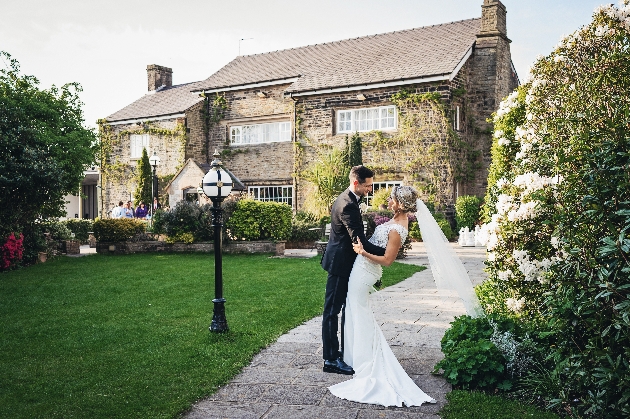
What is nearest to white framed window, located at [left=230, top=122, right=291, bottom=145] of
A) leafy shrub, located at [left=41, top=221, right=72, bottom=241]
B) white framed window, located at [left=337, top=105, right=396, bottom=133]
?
white framed window, located at [left=337, top=105, right=396, bottom=133]

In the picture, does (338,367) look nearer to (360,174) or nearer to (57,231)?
(360,174)

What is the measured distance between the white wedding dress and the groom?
91mm

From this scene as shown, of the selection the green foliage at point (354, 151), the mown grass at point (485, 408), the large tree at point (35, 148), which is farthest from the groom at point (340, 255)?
the green foliage at point (354, 151)

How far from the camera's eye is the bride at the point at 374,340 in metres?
4.78

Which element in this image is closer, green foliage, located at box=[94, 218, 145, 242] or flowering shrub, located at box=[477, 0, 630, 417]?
flowering shrub, located at box=[477, 0, 630, 417]

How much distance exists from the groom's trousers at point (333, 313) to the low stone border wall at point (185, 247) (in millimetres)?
11080

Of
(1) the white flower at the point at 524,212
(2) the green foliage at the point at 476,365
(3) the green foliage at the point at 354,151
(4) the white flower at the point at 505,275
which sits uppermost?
(3) the green foliage at the point at 354,151

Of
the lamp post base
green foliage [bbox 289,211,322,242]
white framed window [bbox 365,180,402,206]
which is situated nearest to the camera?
the lamp post base

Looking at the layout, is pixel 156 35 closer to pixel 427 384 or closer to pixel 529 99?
pixel 529 99

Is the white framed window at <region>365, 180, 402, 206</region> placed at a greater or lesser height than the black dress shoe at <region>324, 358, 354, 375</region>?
greater

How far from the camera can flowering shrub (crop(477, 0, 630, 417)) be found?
10.9 feet

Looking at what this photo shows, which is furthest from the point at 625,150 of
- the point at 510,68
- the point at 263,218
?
the point at 510,68

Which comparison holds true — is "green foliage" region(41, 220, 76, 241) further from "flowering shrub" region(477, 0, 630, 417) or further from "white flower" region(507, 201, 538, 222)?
"white flower" region(507, 201, 538, 222)

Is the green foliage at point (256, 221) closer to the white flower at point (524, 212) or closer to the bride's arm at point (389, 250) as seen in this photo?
the bride's arm at point (389, 250)
